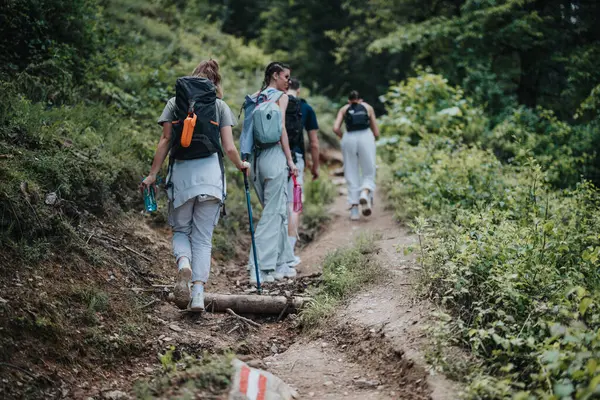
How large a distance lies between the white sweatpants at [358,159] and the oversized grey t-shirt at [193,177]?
14.7 feet

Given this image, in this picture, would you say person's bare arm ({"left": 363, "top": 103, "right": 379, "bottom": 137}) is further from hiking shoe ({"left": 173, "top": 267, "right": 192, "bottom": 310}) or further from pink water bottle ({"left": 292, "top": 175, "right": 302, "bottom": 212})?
hiking shoe ({"left": 173, "top": 267, "right": 192, "bottom": 310})

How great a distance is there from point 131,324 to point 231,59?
1190 cm

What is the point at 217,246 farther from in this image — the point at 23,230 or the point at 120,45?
the point at 120,45

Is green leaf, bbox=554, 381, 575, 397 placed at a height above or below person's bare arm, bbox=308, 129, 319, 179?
below

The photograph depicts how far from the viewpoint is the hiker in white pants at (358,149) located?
30.9 feet

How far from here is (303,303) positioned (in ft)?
19.4

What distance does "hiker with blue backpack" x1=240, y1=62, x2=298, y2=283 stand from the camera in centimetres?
672

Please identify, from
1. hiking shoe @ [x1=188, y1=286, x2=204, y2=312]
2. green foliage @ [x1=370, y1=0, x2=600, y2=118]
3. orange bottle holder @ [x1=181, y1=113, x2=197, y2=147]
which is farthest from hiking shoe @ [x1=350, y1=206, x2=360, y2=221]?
green foliage @ [x1=370, y1=0, x2=600, y2=118]

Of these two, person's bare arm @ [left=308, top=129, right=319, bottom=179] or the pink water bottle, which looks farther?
person's bare arm @ [left=308, top=129, right=319, bottom=179]

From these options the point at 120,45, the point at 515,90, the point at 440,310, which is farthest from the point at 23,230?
the point at 515,90

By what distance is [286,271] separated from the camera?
7242mm

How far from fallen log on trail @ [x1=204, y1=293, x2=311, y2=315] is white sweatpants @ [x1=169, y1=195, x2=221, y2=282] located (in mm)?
422

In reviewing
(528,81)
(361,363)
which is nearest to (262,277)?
(361,363)

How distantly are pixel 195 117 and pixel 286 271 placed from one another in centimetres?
277
